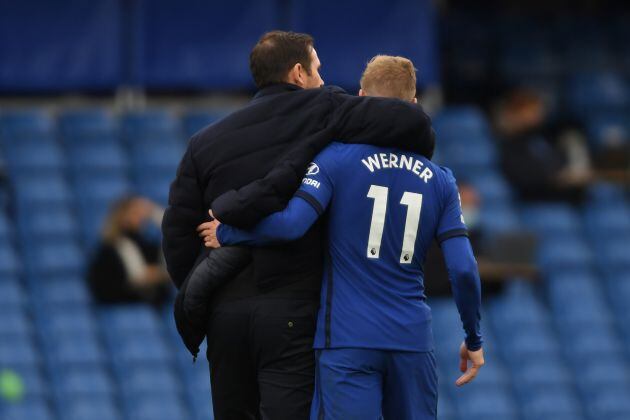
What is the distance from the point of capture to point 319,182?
17.4 ft

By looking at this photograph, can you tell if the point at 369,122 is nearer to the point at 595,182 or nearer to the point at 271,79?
the point at 271,79

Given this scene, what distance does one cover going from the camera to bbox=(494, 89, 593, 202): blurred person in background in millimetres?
12773

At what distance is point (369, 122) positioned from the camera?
211 inches

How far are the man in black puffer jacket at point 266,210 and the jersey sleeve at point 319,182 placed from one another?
3 centimetres

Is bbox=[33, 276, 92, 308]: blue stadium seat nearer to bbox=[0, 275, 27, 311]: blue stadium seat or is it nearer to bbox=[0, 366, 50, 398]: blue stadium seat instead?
bbox=[0, 275, 27, 311]: blue stadium seat

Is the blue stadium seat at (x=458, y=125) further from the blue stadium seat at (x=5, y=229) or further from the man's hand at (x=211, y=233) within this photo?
the man's hand at (x=211, y=233)

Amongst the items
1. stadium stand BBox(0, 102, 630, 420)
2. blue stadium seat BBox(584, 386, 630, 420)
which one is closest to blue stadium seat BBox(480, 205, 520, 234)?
stadium stand BBox(0, 102, 630, 420)

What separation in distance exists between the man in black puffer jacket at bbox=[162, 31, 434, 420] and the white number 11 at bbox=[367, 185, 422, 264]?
0.57 ft

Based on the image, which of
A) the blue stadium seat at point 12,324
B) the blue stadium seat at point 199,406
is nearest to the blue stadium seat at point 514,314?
the blue stadium seat at point 199,406

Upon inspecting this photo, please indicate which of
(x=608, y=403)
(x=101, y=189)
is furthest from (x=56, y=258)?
(x=608, y=403)

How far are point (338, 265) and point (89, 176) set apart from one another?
23.1 ft

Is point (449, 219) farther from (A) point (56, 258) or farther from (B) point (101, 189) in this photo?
(B) point (101, 189)

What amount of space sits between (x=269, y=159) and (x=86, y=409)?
236 inches

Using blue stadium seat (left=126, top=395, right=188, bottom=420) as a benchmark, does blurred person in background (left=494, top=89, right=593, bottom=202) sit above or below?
above
